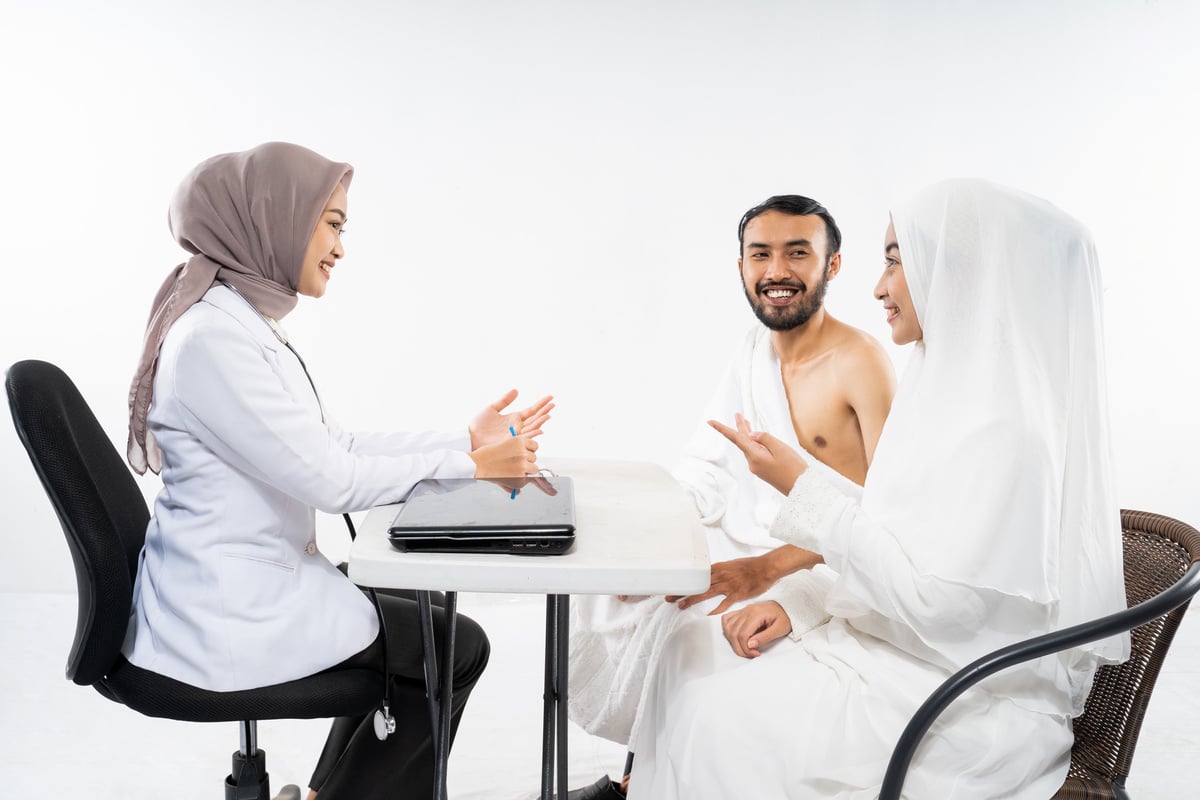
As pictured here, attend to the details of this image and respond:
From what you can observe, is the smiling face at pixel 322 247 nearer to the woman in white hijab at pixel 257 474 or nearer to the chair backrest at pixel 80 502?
the woman in white hijab at pixel 257 474

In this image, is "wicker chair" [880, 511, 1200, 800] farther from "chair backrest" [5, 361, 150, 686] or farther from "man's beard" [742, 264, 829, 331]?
"chair backrest" [5, 361, 150, 686]

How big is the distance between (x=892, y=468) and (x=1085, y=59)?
327 cm

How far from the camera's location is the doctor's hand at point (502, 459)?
194 centimetres

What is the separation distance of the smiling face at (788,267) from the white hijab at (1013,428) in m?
0.93

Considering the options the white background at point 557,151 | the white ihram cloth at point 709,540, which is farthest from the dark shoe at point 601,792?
the white background at point 557,151

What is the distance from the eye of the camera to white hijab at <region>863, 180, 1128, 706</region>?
1.55m

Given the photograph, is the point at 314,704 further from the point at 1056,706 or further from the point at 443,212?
the point at 443,212

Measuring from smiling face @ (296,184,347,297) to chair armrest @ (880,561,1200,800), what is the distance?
139cm

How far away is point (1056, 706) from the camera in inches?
64.2

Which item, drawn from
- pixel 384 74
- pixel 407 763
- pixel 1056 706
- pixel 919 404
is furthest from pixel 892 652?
pixel 384 74

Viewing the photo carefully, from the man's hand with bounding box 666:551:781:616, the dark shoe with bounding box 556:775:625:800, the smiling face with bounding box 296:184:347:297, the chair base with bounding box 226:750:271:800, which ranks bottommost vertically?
the dark shoe with bounding box 556:775:625:800

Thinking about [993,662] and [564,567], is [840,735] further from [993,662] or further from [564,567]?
[564,567]

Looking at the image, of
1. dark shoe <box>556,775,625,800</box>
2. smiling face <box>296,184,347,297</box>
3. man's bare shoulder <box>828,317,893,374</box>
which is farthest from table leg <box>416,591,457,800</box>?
man's bare shoulder <box>828,317,893,374</box>

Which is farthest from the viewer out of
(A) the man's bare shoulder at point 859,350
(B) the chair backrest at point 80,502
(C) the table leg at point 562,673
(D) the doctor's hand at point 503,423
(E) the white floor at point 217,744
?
(E) the white floor at point 217,744
